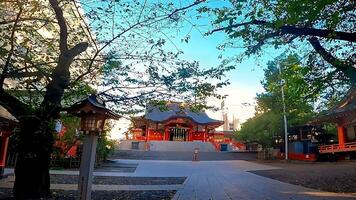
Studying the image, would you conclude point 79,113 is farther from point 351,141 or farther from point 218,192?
point 351,141

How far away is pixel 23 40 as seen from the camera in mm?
8477

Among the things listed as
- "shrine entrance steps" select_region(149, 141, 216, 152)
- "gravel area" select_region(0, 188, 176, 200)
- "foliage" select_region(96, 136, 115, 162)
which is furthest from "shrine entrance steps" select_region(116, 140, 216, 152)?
"gravel area" select_region(0, 188, 176, 200)

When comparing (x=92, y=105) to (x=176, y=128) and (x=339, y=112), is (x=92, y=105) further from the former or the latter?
(x=176, y=128)

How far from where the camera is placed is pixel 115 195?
10266 mm

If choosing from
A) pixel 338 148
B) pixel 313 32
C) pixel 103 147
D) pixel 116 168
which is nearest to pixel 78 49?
pixel 313 32

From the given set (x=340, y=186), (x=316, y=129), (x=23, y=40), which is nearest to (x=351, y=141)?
(x=316, y=129)

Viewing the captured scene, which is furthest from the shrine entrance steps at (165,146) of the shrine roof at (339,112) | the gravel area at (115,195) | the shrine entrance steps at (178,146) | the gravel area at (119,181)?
the gravel area at (115,195)

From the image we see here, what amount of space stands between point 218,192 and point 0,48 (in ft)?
26.1

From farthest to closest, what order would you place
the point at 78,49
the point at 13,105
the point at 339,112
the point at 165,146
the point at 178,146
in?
1. the point at 165,146
2. the point at 178,146
3. the point at 339,112
4. the point at 78,49
5. the point at 13,105

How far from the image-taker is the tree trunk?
8508mm

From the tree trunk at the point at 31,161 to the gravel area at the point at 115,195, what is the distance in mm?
449

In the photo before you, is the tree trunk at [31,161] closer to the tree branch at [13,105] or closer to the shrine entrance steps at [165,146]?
the tree branch at [13,105]

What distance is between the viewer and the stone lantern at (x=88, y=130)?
7350 millimetres

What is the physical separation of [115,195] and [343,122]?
2428 cm
